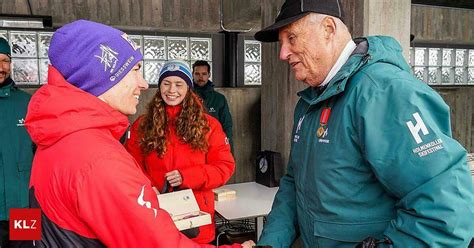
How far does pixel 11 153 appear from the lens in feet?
8.61

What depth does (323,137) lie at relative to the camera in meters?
1.21

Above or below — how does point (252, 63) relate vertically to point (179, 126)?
above

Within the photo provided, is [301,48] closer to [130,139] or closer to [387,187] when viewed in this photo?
[387,187]

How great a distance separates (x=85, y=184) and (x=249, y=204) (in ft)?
6.55

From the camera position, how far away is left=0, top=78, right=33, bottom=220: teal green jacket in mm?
2582

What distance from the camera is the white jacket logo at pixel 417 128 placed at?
1.00 metres

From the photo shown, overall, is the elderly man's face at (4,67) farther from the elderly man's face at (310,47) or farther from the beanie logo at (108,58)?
the elderly man's face at (310,47)

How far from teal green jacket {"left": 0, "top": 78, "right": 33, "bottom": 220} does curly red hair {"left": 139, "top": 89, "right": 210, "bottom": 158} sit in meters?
0.87

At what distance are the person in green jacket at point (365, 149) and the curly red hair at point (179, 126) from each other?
93 centimetres

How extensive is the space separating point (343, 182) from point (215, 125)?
4.39ft

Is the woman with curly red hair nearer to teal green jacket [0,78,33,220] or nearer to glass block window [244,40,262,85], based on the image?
teal green jacket [0,78,33,220]

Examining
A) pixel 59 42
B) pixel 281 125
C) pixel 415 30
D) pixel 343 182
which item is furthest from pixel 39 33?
pixel 415 30

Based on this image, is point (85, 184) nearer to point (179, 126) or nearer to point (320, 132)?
point (320, 132)

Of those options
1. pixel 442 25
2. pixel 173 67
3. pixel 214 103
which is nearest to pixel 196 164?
pixel 173 67
